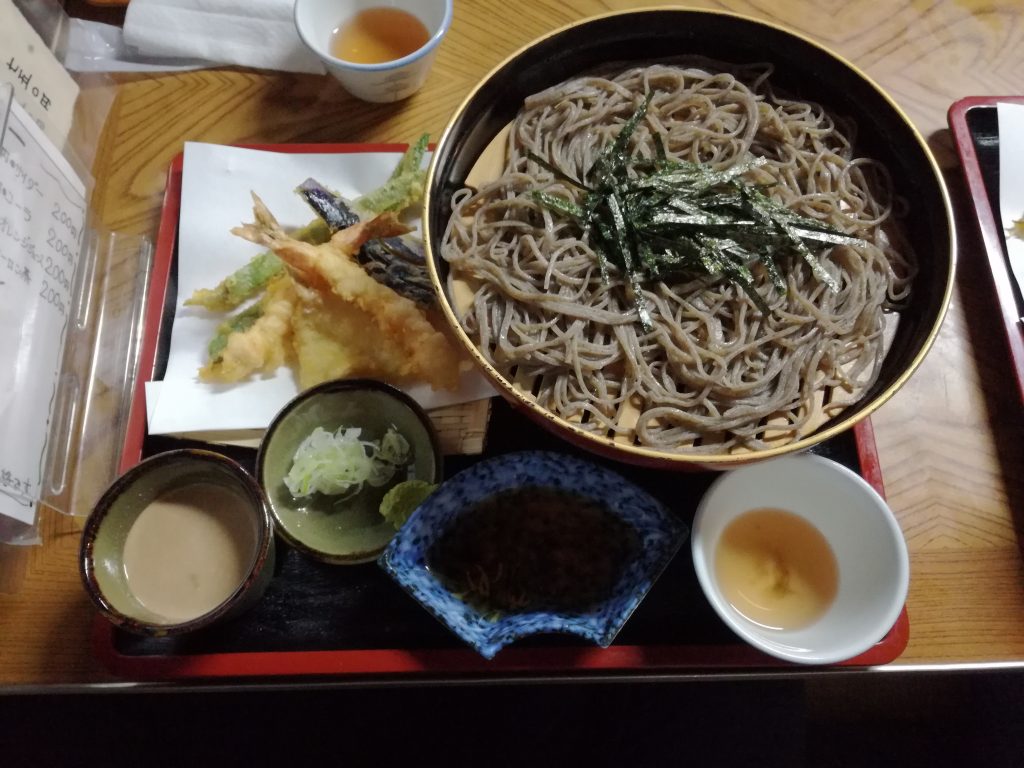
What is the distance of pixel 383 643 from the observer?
4.58 feet

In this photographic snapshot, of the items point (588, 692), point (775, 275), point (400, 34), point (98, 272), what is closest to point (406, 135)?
point (400, 34)

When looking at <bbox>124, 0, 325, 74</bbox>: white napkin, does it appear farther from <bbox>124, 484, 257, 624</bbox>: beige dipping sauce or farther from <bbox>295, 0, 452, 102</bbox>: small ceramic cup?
<bbox>124, 484, 257, 624</bbox>: beige dipping sauce

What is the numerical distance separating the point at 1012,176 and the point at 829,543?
106 centimetres

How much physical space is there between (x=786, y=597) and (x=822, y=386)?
0.44 m

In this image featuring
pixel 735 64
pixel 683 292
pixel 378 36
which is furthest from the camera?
pixel 378 36

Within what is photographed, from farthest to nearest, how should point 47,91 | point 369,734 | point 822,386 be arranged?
point 369,734 → point 47,91 → point 822,386

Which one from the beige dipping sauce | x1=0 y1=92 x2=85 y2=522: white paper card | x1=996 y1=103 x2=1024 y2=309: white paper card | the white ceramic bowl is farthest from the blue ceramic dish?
x1=996 y1=103 x2=1024 y2=309: white paper card

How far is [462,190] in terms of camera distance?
1421 mm

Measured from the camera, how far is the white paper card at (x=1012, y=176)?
1.67 meters

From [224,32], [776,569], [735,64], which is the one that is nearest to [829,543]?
[776,569]

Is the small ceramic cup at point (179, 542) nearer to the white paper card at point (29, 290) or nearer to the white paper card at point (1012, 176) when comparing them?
the white paper card at point (29, 290)

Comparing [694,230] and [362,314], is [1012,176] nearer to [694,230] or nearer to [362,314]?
[694,230]

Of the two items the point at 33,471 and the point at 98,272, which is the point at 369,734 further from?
the point at 98,272

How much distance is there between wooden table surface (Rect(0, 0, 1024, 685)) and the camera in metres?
1.45
